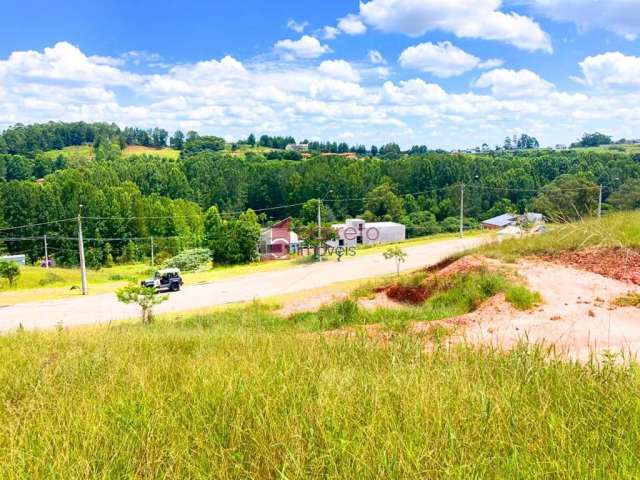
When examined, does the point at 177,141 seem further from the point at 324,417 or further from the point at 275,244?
the point at 324,417

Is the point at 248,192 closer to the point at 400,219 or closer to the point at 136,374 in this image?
the point at 400,219

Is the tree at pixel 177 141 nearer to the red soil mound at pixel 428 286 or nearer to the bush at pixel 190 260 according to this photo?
the bush at pixel 190 260

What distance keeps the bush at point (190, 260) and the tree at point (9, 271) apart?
15.2 m

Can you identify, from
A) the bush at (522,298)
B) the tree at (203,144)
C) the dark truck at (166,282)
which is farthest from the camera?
the tree at (203,144)

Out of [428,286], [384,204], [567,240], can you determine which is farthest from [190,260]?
[567,240]

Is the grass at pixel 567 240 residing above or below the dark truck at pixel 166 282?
above

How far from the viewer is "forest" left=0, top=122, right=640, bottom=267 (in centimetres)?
5919

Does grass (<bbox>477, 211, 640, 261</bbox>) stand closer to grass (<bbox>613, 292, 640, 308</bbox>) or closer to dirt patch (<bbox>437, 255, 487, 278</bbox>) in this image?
dirt patch (<bbox>437, 255, 487, 278</bbox>)

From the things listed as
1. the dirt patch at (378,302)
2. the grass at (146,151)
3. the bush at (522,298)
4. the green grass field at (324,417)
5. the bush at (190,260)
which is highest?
the grass at (146,151)

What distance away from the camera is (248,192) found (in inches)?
3713

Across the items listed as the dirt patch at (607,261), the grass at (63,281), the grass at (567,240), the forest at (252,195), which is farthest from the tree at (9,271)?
the dirt patch at (607,261)

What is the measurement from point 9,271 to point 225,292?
1972cm

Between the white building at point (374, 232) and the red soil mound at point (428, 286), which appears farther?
the white building at point (374, 232)

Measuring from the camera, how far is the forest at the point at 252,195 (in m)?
59.2
